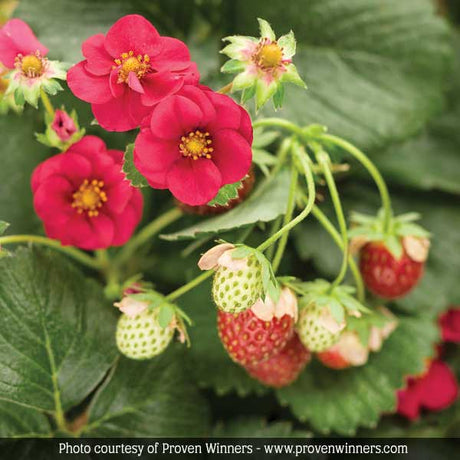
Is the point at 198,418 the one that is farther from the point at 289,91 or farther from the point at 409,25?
the point at 409,25

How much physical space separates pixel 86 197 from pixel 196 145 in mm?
182

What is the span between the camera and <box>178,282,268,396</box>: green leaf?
0.94 meters

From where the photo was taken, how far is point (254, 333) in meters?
0.77

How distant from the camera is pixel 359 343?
88 cm

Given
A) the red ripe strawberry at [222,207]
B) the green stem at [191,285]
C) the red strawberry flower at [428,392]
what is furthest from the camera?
the red strawberry flower at [428,392]

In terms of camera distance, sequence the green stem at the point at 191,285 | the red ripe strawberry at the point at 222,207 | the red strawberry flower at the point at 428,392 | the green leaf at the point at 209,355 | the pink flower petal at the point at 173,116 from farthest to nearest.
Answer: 1. the red strawberry flower at the point at 428,392
2. the green leaf at the point at 209,355
3. the red ripe strawberry at the point at 222,207
4. the green stem at the point at 191,285
5. the pink flower petal at the point at 173,116

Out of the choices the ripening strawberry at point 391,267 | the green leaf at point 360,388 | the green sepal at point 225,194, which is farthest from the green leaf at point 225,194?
the green leaf at point 360,388

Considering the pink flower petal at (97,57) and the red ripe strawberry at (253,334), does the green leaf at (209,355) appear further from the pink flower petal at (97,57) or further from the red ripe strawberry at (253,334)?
the pink flower petal at (97,57)

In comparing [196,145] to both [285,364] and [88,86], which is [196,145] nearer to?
[88,86]

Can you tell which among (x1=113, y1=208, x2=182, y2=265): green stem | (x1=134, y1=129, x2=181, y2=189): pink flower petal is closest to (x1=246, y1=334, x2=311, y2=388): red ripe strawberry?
(x1=113, y1=208, x2=182, y2=265): green stem

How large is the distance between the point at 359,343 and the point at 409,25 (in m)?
0.53

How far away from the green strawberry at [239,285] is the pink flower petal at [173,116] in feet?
0.47

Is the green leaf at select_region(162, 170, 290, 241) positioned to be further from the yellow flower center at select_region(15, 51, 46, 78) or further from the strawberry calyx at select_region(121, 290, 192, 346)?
the yellow flower center at select_region(15, 51, 46, 78)

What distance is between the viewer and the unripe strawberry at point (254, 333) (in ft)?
2.51
